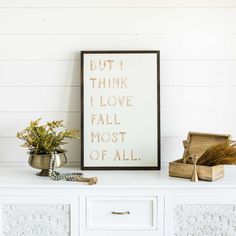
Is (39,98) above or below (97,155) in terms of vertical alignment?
above

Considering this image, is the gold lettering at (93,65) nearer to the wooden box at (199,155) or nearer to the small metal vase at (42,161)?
the small metal vase at (42,161)

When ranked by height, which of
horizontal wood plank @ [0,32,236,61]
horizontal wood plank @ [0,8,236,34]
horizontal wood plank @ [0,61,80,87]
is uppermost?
horizontal wood plank @ [0,8,236,34]

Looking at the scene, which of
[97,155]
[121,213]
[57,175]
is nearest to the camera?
[121,213]

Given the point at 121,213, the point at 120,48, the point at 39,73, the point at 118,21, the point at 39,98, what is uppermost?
the point at 118,21

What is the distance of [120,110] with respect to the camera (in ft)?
6.44

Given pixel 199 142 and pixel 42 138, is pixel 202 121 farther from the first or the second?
pixel 42 138

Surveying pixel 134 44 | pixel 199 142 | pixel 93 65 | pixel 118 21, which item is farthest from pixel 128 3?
pixel 199 142

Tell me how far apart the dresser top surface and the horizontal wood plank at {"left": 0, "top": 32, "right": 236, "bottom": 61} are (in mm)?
569

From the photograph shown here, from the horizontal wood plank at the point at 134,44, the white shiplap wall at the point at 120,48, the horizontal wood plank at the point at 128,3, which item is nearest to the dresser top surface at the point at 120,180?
the white shiplap wall at the point at 120,48

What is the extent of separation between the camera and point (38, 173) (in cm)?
186

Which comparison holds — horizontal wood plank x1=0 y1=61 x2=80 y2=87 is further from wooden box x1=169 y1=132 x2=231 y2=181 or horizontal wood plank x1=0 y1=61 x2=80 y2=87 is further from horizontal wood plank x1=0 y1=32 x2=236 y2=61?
wooden box x1=169 y1=132 x2=231 y2=181

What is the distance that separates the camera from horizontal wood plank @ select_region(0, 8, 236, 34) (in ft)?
6.48

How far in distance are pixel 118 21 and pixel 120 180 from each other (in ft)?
2.57

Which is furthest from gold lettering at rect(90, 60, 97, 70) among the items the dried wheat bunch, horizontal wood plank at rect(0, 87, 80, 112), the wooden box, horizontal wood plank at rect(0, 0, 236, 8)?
the dried wheat bunch
